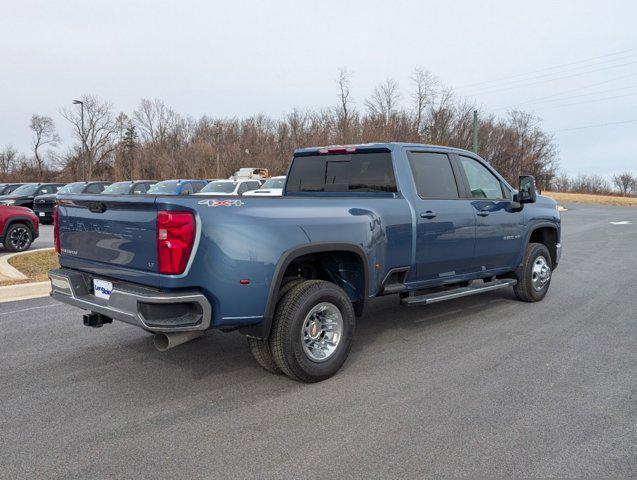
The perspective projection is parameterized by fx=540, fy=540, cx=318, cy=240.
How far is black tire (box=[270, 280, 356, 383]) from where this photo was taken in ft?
13.9

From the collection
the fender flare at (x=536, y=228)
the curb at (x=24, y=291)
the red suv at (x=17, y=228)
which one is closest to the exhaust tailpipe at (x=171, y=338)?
the fender flare at (x=536, y=228)

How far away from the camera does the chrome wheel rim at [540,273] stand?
24.2 ft

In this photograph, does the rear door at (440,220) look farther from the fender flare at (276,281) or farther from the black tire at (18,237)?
the black tire at (18,237)

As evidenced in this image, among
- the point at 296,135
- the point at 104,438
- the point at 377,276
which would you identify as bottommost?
the point at 104,438

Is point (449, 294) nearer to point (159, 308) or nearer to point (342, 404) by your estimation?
point (342, 404)

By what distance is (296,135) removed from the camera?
60969mm

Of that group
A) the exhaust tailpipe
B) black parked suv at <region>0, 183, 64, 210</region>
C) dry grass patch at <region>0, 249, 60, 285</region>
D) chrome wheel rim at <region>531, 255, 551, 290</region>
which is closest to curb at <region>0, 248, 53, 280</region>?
dry grass patch at <region>0, 249, 60, 285</region>

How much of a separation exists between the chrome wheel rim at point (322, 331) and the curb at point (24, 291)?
17.6ft

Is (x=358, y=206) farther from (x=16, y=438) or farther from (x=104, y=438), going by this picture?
(x=16, y=438)

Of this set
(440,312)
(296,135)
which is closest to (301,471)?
(440,312)

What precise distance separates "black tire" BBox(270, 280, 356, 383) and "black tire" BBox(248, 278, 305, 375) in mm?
57

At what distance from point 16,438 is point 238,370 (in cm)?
178

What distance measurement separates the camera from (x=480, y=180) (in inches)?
258

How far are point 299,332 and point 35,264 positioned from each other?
8.12 m
